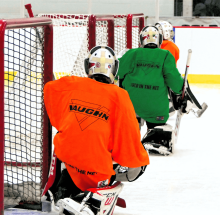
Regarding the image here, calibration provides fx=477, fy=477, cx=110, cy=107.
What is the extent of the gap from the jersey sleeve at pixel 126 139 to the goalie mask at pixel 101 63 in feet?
0.60

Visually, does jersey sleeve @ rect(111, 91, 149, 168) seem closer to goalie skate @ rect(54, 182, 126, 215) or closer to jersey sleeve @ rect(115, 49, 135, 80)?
goalie skate @ rect(54, 182, 126, 215)

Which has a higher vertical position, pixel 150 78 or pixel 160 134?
pixel 150 78

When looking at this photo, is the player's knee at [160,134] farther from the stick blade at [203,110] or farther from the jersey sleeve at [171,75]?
the stick blade at [203,110]

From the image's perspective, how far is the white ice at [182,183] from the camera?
9.73 feet

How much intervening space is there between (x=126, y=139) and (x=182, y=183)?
134 cm

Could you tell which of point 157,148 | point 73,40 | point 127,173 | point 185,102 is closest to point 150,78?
point 185,102

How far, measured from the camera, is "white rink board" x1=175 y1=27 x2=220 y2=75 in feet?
29.0

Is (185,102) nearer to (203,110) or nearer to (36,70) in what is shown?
(203,110)

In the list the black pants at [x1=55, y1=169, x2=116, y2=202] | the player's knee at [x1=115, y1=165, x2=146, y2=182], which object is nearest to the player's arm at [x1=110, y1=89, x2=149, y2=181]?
the player's knee at [x1=115, y1=165, x2=146, y2=182]

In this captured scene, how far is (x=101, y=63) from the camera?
7.98ft

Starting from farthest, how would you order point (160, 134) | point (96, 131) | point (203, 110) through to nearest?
point (203, 110), point (160, 134), point (96, 131)

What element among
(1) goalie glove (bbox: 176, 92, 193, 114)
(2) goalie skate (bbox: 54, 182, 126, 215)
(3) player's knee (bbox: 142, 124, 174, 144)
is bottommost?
(3) player's knee (bbox: 142, 124, 174, 144)

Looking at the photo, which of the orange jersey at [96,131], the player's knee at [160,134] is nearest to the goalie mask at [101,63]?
the orange jersey at [96,131]

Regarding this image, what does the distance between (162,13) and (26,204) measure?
9.64 m
